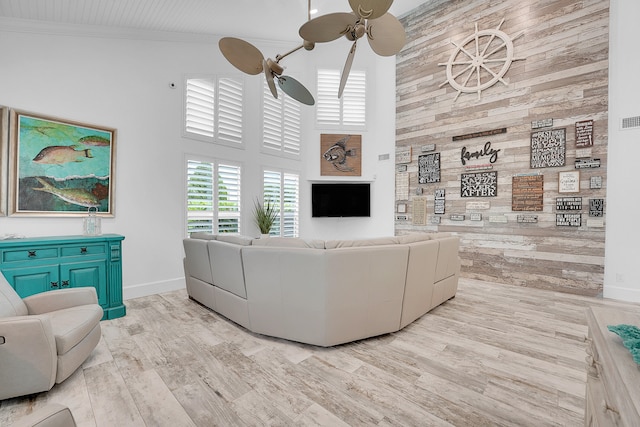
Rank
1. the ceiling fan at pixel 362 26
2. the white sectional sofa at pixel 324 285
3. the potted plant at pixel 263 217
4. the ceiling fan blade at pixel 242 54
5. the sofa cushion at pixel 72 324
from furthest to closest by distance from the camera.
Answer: the potted plant at pixel 263 217 < the ceiling fan blade at pixel 242 54 < the white sectional sofa at pixel 324 285 < the ceiling fan at pixel 362 26 < the sofa cushion at pixel 72 324

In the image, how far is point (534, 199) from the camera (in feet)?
14.7

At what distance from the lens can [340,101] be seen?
6.65m

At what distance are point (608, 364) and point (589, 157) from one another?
4802 mm

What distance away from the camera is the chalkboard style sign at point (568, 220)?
4145mm

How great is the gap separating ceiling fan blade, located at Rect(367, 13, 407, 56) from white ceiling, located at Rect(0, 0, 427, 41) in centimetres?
275

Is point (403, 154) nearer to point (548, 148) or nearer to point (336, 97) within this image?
point (336, 97)

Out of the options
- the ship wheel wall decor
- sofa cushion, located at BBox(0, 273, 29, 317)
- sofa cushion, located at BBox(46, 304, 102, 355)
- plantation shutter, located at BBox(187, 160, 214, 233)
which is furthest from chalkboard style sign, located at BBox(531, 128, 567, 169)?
sofa cushion, located at BBox(0, 273, 29, 317)

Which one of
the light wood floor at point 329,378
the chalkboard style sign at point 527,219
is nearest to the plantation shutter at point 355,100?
the chalkboard style sign at point 527,219

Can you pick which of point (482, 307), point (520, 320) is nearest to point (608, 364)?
point (520, 320)

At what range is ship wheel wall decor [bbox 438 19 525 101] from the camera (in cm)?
480

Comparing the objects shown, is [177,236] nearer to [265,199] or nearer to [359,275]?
[265,199]

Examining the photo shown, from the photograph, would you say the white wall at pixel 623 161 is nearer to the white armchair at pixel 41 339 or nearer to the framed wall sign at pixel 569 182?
the framed wall sign at pixel 569 182

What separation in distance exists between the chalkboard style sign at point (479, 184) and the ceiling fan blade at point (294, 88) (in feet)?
11.9

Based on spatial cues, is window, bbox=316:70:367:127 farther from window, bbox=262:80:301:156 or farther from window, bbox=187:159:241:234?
window, bbox=187:159:241:234
